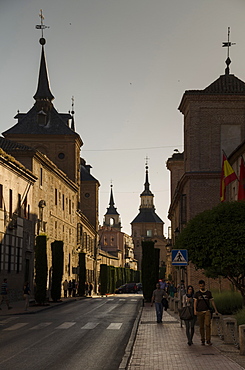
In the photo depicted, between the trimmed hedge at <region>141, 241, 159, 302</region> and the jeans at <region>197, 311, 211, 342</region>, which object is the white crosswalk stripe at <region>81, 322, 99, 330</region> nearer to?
the jeans at <region>197, 311, 211, 342</region>

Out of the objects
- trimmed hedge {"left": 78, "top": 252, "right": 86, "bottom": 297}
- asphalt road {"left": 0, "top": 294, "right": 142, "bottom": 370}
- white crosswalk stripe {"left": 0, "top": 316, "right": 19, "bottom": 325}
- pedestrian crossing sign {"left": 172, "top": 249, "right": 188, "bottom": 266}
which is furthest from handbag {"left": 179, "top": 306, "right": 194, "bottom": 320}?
trimmed hedge {"left": 78, "top": 252, "right": 86, "bottom": 297}

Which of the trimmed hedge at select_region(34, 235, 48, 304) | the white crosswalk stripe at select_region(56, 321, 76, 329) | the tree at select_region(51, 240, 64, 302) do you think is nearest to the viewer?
the white crosswalk stripe at select_region(56, 321, 76, 329)

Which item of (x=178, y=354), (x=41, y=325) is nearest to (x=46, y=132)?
(x=41, y=325)

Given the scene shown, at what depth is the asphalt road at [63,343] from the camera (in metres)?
14.4

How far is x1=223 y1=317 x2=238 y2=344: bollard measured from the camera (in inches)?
675

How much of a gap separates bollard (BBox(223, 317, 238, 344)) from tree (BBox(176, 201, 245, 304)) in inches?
315

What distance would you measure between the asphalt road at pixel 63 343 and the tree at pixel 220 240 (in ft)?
13.1

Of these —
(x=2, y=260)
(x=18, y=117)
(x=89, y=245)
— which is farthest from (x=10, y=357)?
(x=89, y=245)

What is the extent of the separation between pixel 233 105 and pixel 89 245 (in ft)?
158

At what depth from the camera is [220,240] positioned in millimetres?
25875

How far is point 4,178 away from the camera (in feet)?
138

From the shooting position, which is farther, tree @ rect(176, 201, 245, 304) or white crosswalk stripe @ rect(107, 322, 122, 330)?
tree @ rect(176, 201, 245, 304)

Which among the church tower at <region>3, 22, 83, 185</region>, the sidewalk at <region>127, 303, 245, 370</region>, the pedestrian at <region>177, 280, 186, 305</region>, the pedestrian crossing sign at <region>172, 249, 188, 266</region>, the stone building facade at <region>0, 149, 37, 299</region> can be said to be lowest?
the sidewalk at <region>127, 303, 245, 370</region>

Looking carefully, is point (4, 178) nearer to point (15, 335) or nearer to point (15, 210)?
point (15, 210)
